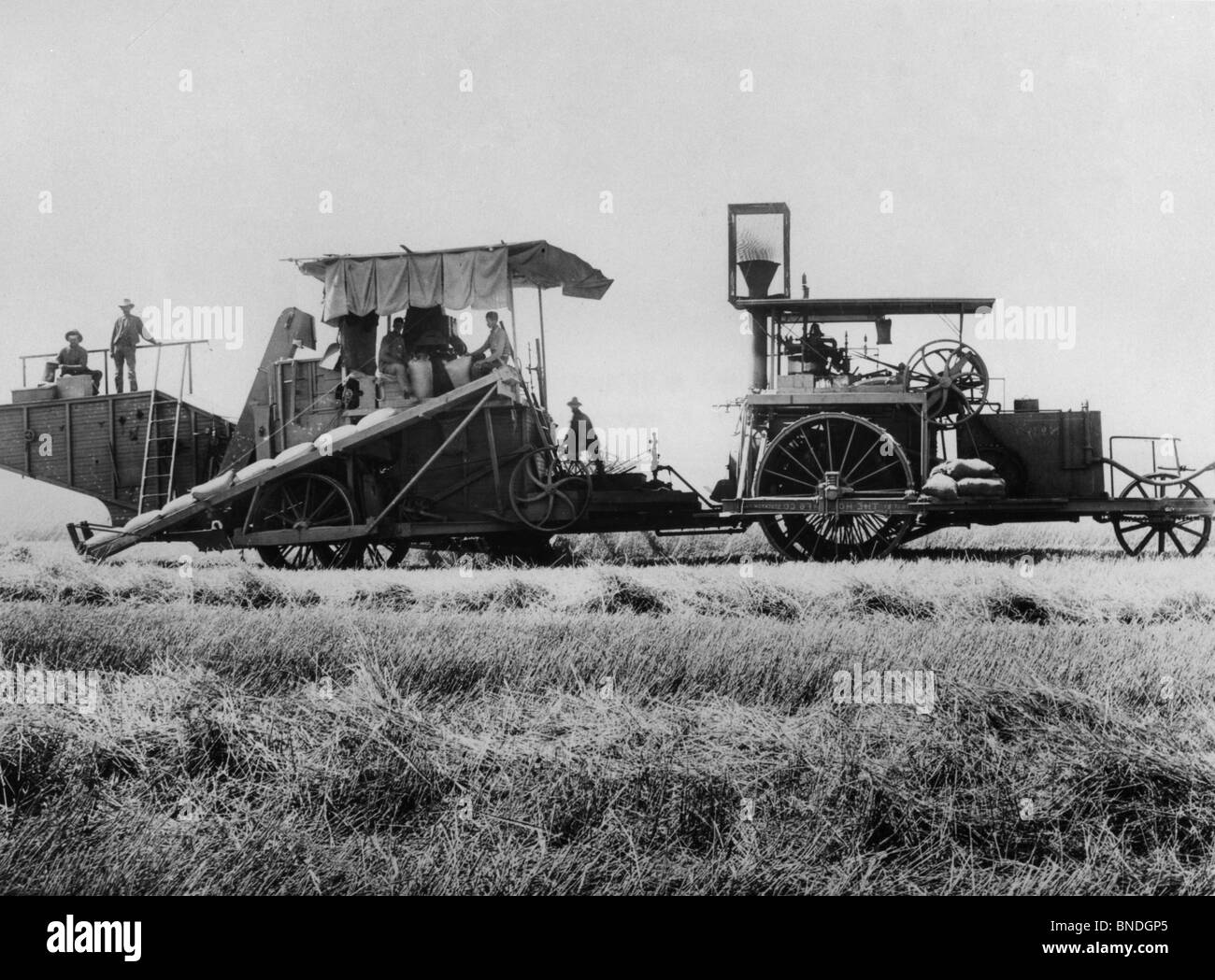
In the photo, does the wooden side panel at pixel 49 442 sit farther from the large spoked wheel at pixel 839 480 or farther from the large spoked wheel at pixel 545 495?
the large spoked wheel at pixel 839 480

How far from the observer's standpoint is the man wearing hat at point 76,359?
10609mm

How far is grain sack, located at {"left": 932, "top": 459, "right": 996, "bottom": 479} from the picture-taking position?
10214mm

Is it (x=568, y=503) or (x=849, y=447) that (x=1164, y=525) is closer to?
(x=849, y=447)

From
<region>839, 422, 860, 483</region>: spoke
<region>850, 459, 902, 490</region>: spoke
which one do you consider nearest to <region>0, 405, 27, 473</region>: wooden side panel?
<region>839, 422, 860, 483</region>: spoke

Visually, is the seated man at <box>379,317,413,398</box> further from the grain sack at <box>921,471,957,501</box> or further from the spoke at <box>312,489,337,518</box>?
the grain sack at <box>921,471,957,501</box>

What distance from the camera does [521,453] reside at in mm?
11016

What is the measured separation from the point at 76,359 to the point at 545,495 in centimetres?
488

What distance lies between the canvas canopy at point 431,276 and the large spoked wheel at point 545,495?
1665mm

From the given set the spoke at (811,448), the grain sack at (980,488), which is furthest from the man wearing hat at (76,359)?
the grain sack at (980,488)

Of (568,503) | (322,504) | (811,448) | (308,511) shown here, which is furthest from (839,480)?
(308,511)

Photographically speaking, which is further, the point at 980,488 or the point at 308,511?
the point at 308,511

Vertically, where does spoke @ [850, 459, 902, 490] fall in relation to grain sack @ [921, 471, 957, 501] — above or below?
above

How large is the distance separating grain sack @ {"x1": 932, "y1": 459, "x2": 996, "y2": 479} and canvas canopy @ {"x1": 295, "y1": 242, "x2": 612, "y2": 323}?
427 centimetres
